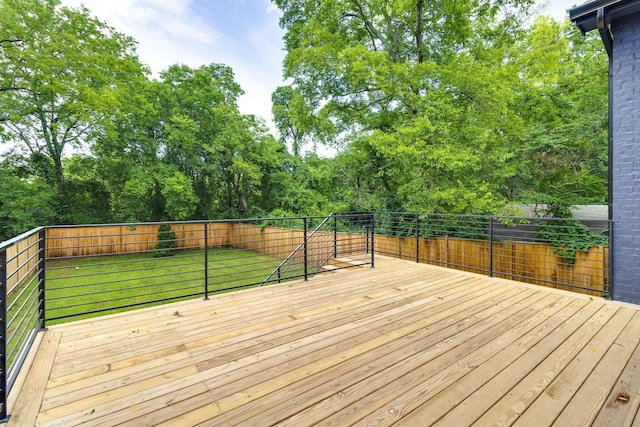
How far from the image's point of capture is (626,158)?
Answer: 3.29 meters

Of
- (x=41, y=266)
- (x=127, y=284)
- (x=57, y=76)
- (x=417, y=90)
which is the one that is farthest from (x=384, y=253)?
(x=57, y=76)

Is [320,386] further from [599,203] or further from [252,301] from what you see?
[599,203]

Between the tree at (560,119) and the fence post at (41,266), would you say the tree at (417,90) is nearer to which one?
the tree at (560,119)

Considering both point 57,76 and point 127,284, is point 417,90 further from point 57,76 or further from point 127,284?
point 57,76

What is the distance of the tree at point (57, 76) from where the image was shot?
29.7 ft

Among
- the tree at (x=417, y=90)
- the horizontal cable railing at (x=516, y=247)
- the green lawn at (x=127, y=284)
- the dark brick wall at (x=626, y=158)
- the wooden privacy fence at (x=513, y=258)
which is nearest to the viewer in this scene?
the green lawn at (x=127, y=284)

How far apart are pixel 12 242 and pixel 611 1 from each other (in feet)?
18.5

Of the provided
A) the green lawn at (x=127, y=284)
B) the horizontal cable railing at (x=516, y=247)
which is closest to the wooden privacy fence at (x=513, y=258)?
the horizontal cable railing at (x=516, y=247)

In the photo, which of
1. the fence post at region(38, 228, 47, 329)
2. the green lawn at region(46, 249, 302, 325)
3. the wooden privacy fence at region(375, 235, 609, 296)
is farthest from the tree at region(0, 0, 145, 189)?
the wooden privacy fence at region(375, 235, 609, 296)

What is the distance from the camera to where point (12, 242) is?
1.76m

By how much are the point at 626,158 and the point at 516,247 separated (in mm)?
4131

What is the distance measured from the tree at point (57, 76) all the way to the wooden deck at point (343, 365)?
418 inches

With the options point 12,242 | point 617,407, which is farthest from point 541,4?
point 12,242

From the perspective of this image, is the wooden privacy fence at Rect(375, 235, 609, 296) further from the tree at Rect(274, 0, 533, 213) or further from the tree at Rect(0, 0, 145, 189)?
the tree at Rect(0, 0, 145, 189)
